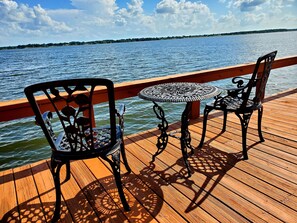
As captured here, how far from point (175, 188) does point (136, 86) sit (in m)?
1.23

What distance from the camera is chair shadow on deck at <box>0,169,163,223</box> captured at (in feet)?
4.79

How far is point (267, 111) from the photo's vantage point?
131 inches

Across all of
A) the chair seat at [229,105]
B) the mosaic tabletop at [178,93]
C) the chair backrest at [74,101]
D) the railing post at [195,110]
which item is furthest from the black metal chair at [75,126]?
the railing post at [195,110]

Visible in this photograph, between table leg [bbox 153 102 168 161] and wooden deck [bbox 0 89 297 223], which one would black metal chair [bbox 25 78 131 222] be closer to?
wooden deck [bbox 0 89 297 223]

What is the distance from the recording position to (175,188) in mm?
1726

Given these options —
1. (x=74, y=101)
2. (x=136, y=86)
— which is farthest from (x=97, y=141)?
(x=136, y=86)

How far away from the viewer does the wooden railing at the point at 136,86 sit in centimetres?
188

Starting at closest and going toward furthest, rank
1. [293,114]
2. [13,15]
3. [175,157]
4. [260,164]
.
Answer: [260,164], [175,157], [293,114], [13,15]

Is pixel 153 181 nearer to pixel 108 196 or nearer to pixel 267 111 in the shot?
pixel 108 196

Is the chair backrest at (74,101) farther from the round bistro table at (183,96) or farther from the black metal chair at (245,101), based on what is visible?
the black metal chair at (245,101)

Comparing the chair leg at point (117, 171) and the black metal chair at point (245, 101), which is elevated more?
the black metal chair at point (245, 101)

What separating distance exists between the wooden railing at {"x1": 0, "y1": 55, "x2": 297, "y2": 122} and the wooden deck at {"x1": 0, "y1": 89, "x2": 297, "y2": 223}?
551mm

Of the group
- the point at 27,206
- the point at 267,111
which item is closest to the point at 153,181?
the point at 27,206

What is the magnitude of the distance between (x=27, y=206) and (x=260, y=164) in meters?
1.92
